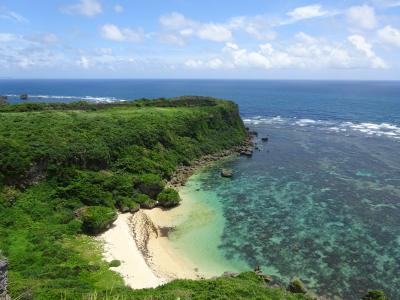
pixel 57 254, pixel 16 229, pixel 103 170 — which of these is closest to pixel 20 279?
pixel 57 254

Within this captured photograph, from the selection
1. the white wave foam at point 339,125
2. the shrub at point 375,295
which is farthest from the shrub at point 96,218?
the white wave foam at point 339,125

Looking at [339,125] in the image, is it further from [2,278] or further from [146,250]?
[2,278]

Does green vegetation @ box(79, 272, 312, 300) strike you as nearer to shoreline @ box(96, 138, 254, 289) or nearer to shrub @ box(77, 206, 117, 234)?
shoreline @ box(96, 138, 254, 289)

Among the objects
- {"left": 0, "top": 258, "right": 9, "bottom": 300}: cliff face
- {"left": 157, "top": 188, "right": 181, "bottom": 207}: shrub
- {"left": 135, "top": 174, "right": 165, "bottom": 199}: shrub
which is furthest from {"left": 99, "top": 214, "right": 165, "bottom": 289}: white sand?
{"left": 0, "top": 258, "right": 9, "bottom": 300}: cliff face

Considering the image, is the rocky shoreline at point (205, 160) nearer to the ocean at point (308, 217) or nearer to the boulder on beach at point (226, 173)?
the ocean at point (308, 217)

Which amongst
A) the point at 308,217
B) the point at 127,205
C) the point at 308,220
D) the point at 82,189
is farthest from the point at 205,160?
the point at 82,189
